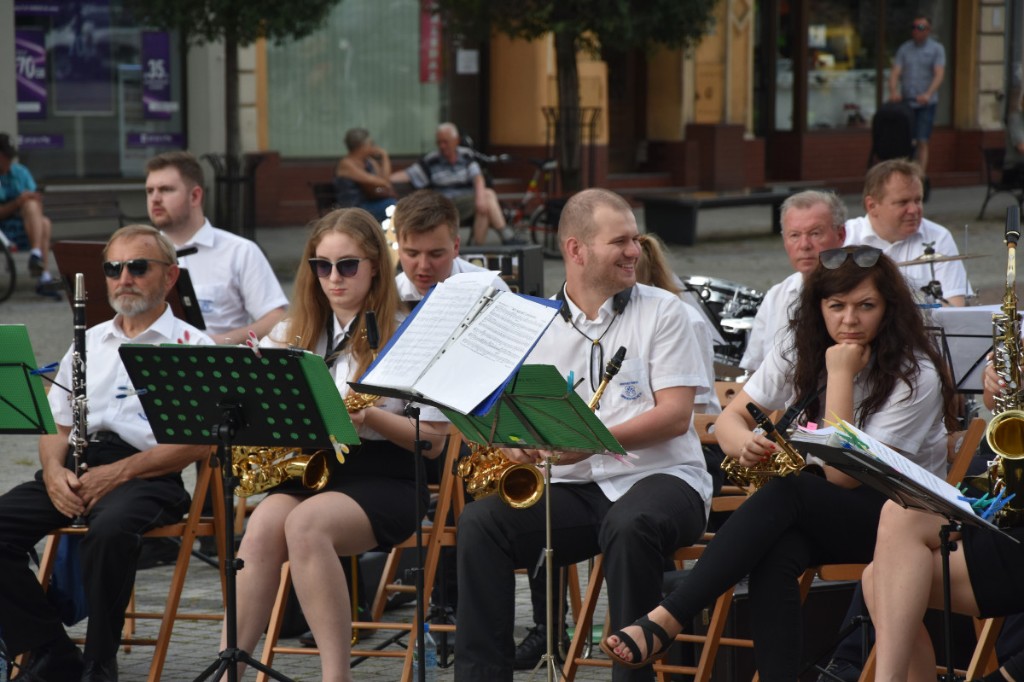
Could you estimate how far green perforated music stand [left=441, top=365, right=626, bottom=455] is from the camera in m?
4.42

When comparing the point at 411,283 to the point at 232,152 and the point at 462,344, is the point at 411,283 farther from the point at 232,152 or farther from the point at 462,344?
the point at 232,152

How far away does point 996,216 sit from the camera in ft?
67.1

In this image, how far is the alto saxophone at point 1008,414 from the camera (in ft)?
14.9

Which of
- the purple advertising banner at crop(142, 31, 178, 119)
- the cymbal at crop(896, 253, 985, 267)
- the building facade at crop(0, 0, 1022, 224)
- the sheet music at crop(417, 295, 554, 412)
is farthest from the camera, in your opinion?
the purple advertising banner at crop(142, 31, 178, 119)

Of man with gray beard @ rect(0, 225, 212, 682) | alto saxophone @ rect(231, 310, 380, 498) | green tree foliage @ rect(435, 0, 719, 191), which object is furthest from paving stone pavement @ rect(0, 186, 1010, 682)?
green tree foliage @ rect(435, 0, 719, 191)

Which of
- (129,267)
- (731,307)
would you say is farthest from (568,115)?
(129,267)

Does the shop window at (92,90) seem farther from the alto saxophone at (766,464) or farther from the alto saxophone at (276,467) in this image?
the alto saxophone at (766,464)

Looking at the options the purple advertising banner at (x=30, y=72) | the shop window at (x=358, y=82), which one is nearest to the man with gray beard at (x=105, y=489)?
the purple advertising banner at (x=30, y=72)

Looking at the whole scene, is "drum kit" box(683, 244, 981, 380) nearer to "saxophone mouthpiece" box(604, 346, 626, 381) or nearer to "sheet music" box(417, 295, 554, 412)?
"saxophone mouthpiece" box(604, 346, 626, 381)

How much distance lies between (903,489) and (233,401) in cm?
194

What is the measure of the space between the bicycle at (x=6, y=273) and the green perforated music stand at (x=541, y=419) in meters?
9.73

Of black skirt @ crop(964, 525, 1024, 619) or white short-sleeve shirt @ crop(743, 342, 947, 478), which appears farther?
white short-sleeve shirt @ crop(743, 342, 947, 478)

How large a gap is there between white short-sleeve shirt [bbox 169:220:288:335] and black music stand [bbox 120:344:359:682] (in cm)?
225

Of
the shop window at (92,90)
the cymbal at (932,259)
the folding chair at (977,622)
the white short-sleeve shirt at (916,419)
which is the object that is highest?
the shop window at (92,90)
